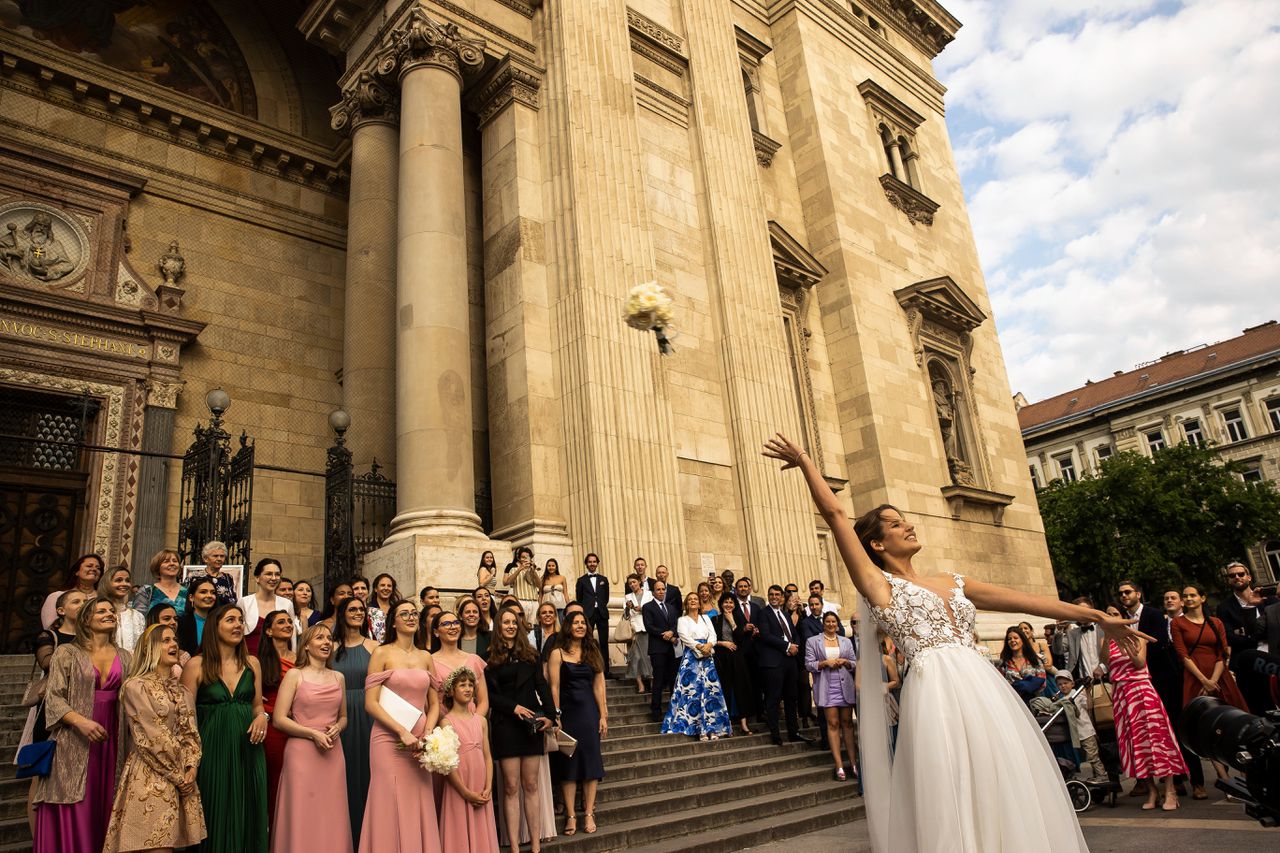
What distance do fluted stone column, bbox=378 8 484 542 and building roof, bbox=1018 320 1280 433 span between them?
1807 inches

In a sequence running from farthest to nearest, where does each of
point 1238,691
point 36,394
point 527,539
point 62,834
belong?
point 36,394
point 527,539
point 1238,691
point 62,834

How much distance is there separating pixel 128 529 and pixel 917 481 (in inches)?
644

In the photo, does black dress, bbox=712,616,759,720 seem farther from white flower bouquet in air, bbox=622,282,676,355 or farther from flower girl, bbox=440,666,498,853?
white flower bouquet in air, bbox=622,282,676,355

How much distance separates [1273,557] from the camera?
4962cm

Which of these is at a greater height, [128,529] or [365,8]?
[365,8]

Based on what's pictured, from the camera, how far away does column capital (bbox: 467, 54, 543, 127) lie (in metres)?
15.7

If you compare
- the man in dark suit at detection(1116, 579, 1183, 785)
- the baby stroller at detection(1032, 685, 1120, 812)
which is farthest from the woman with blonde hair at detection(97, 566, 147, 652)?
the man in dark suit at detection(1116, 579, 1183, 785)

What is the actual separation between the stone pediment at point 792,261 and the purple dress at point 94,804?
1694 centimetres

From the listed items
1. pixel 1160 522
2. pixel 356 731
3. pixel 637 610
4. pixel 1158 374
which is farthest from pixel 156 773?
pixel 1158 374

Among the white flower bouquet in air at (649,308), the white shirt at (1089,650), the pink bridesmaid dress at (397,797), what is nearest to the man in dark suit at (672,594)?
the white shirt at (1089,650)

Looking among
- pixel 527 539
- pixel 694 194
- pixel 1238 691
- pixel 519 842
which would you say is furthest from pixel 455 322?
pixel 1238 691

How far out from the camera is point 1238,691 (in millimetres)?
8883

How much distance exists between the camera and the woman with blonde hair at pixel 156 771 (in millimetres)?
5395

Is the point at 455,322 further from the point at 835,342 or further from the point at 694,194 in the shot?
the point at 835,342
